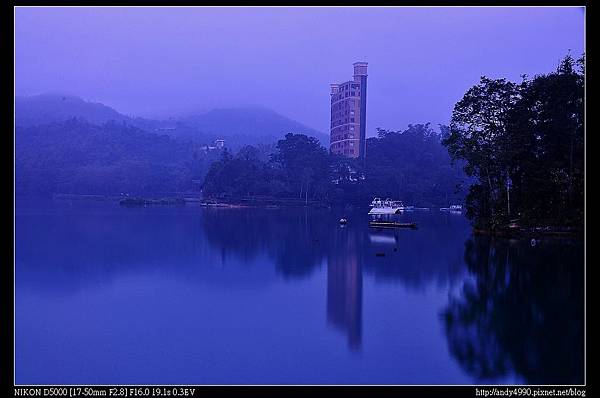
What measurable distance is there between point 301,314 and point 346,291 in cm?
238

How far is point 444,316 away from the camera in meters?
10.6

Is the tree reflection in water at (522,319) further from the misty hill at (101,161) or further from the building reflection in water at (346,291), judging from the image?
the misty hill at (101,161)

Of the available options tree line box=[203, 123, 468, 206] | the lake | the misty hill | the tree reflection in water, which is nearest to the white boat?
tree line box=[203, 123, 468, 206]

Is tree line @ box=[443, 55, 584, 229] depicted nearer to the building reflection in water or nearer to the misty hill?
the building reflection in water

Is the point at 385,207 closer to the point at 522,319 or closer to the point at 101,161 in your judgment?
the point at 522,319

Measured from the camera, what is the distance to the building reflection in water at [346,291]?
9.87 m

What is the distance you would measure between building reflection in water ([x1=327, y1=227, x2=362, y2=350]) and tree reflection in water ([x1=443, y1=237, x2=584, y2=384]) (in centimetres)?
161

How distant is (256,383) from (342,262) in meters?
10.4

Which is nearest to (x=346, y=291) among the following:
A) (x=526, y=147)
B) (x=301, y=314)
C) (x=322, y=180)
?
(x=301, y=314)

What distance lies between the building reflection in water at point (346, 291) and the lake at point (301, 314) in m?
0.06

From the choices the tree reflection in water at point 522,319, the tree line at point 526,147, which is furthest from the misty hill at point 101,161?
the tree reflection in water at point 522,319

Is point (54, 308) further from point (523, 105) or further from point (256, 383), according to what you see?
point (523, 105)

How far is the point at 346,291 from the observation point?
13.1 metres
